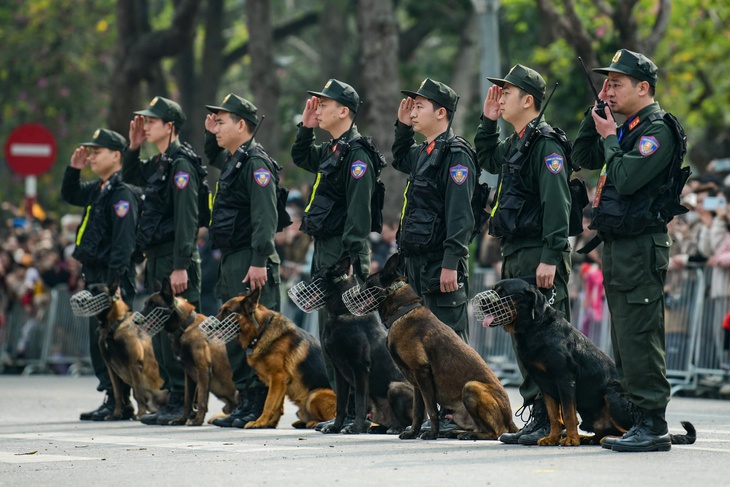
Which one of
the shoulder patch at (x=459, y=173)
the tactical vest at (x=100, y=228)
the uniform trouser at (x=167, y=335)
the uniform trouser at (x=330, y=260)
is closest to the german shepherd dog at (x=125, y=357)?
the uniform trouser at (x=167, y=335)

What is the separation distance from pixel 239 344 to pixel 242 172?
1.37 metres

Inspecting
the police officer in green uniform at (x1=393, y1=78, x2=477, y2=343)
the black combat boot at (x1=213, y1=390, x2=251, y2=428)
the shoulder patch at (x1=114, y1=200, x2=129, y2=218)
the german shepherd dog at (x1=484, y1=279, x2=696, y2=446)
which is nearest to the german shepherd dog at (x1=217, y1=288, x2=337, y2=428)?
the black combat boot at (x1=213, y1=390, x2=251, y2=428)

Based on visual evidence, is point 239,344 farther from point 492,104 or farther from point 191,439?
point 492,104

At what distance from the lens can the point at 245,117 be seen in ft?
39.0

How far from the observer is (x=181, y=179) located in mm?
12039

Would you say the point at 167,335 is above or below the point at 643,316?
below

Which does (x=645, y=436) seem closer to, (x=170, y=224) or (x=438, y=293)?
(x=438, y=293)

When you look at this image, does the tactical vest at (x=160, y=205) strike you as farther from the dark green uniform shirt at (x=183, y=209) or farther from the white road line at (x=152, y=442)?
the white road line at (x=152, y=442)

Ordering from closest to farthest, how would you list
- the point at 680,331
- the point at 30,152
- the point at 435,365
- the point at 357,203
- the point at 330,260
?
the point at 435,365 → the point at 357,203 → the point at 330,260 → the point at 680,331 → the point at 30,152

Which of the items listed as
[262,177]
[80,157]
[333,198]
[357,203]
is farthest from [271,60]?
[357,203]

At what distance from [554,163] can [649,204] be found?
86 cm

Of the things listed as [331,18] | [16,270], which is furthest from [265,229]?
[331,18]

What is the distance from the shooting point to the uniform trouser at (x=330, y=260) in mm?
10809

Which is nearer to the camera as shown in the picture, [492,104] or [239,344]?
[492,104]
